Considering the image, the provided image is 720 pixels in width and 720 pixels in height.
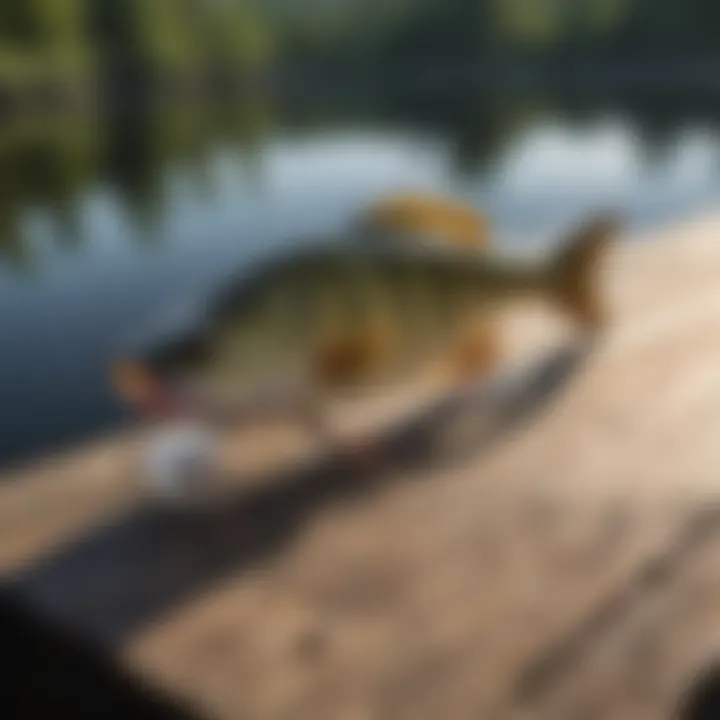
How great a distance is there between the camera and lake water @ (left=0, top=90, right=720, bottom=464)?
117 inches

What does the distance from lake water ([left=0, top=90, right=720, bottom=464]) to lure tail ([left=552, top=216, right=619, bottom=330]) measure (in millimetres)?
81

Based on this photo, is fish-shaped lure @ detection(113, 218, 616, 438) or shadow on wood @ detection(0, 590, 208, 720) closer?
shadow on wood @ detection(0, 590, 208, 720)

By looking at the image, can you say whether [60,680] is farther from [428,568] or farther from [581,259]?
[581,259]

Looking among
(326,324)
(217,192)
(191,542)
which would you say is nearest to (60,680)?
(191,542)

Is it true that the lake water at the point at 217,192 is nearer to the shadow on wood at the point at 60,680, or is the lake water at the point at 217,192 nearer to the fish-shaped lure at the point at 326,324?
the fish-shaped lure at the point at 326,324

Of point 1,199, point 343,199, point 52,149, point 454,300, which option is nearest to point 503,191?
point 343,199

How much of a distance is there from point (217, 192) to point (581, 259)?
6.27m

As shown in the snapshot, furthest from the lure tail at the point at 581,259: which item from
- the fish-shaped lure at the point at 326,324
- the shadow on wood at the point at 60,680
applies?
the shadow on wood at the point at 60,680

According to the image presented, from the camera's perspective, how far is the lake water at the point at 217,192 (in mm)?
2980

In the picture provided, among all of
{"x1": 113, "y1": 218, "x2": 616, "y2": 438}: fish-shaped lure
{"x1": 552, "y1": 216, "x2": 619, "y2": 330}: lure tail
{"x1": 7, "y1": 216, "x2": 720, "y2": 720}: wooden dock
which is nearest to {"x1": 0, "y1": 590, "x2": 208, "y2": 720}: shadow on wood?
{"x1": 7, "y1": 216, "x2": 720, "y2": 720}: wooden dock

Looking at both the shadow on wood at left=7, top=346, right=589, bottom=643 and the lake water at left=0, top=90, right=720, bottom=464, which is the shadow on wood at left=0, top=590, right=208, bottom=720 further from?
the lake water at left=0, top=90, right=720, bottom=464

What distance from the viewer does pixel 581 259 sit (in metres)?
0.90

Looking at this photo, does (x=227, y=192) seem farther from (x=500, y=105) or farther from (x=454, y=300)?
(x=500, y=105)

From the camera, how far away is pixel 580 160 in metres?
7.58
